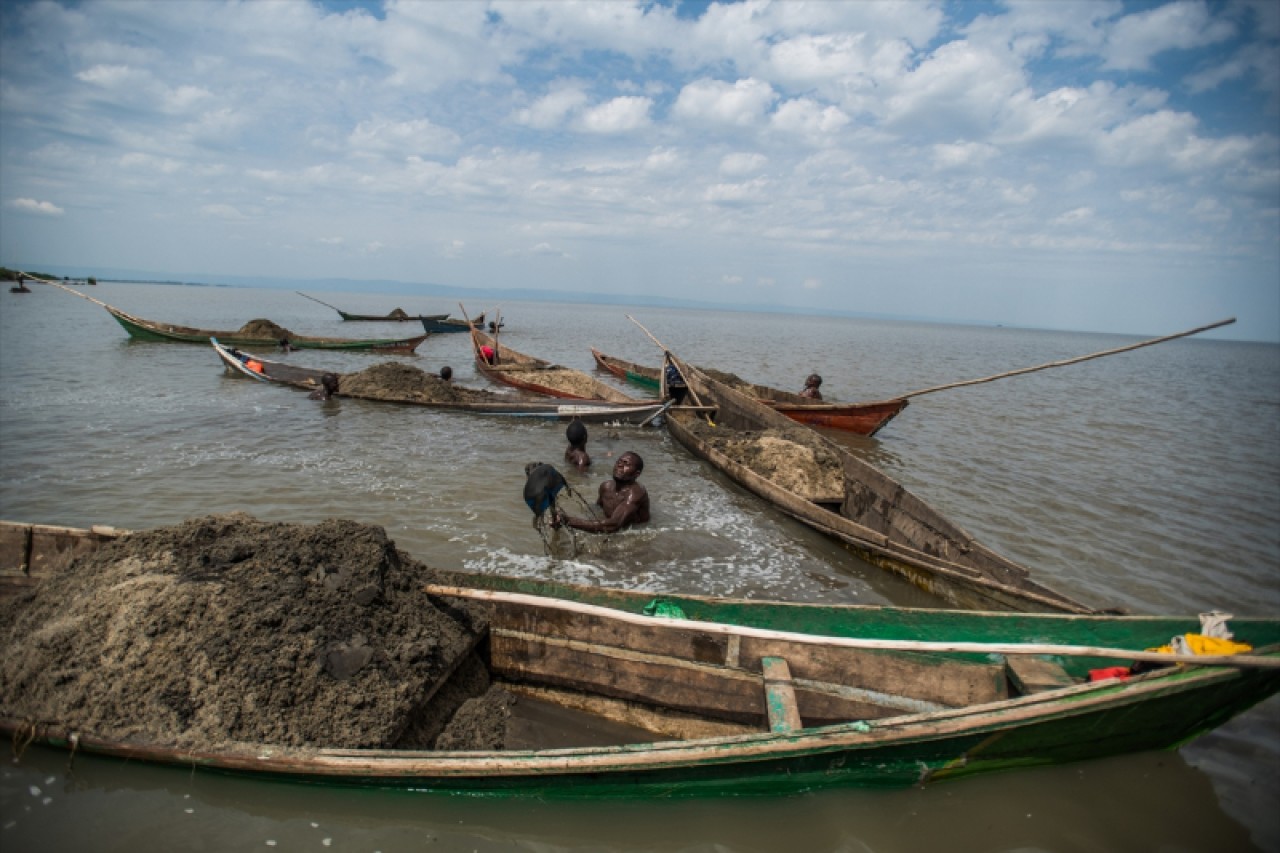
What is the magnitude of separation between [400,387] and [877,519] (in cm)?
1208

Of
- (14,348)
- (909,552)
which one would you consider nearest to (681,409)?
(909,552)

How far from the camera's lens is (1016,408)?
67.9 feet

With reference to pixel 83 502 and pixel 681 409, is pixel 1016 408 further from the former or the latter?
pixel 83 502

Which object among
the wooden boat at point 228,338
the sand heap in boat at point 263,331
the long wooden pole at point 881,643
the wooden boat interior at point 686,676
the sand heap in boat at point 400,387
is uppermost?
the sand heap in boat at point 263,331

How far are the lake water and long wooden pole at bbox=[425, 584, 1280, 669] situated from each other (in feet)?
2.62

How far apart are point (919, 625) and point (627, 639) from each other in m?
2.10

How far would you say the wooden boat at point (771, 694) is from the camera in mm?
2824

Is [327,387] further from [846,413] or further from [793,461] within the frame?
[846,413]

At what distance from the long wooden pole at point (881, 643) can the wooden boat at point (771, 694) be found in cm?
1

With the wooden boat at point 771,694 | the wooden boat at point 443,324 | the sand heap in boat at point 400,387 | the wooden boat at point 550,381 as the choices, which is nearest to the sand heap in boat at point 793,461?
the wooden boat at point 771,694

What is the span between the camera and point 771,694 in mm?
3443

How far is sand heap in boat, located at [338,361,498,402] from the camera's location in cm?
1451

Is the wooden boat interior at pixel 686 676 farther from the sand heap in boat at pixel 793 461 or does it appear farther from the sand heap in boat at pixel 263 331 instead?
the sand heap in boat at pixel 263 331

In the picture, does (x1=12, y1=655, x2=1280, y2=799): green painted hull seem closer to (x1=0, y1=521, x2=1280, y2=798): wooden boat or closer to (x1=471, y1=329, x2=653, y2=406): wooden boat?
(x1=0, y1=521, x2=1280, y2=798): wooden boat
